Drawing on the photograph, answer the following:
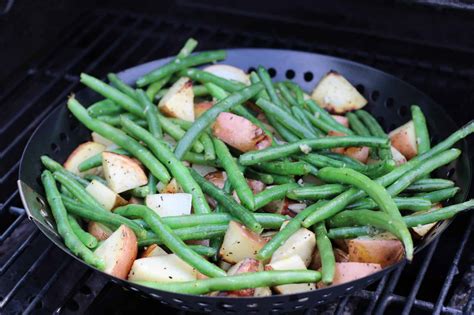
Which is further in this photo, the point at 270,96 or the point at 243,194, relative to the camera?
the point at 270,96

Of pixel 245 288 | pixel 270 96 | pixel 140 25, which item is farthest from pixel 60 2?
pixel 245 288

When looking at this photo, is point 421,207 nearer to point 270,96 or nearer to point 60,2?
point 270,96

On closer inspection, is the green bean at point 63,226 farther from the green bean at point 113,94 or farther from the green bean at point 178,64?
the green bean at point 178,64

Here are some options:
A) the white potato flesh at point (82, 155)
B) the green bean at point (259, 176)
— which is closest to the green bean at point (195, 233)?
the green bean at point (259, 176)

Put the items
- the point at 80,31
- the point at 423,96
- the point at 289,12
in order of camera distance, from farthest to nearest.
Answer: the point at 80,31 → the point at 289,12 → the point at 423,96

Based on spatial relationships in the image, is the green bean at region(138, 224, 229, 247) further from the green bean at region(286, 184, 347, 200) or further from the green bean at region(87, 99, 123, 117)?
the green bean at region(87, 99, 123, 117)

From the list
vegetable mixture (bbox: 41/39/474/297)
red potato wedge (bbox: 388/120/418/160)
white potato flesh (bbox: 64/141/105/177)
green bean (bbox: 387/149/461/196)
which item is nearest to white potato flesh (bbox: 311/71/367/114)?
vegetable mixture (bbox: 41/39/474/297)

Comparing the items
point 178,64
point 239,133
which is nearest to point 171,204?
point 239,133
